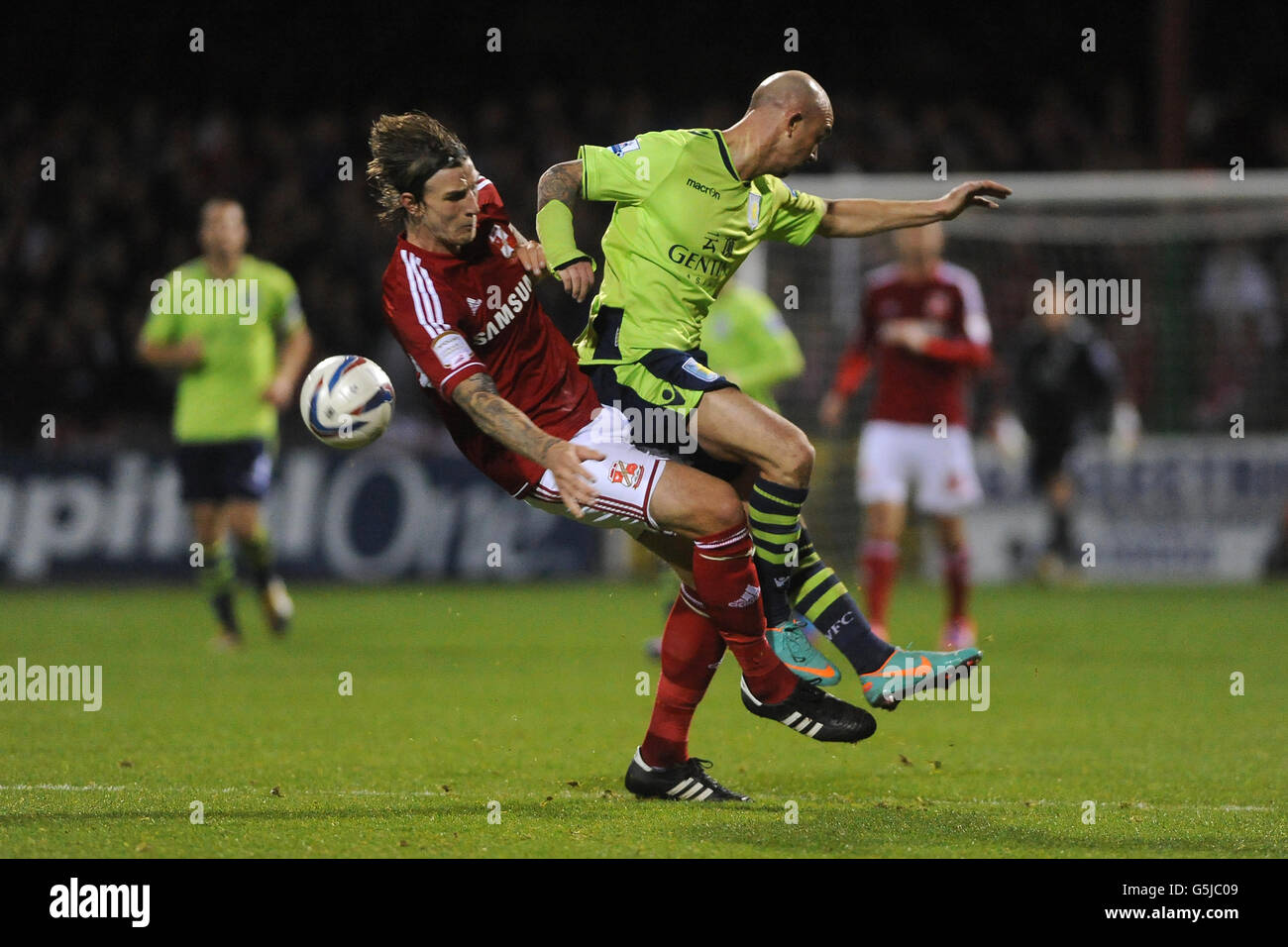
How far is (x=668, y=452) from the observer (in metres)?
5.40

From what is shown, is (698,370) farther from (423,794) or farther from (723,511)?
(423,794)

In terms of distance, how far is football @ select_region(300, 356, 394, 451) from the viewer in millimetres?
5316

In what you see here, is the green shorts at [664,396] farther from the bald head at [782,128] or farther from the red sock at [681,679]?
the bald head at [782,128]

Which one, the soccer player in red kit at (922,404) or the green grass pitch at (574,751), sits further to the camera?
the soccer player in red kit at (922,404)

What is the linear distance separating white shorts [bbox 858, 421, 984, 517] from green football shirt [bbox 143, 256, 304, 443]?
3659mm

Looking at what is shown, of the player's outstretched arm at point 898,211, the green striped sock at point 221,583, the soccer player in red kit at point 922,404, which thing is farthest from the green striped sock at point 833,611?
the green striped sock at point 221,583

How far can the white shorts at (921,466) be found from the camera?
9867 millimetres

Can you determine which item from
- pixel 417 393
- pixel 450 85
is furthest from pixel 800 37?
pixel 417 393

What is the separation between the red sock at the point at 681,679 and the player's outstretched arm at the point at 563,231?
1.16m

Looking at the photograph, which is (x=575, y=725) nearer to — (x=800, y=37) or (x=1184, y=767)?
(x=1184, y=767)

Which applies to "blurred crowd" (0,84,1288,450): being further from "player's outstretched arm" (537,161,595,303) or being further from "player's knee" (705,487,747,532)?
"player's knee" (705,487,747,532)

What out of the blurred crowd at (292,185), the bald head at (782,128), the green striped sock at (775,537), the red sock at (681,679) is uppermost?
the blurred crowd at (292,185)

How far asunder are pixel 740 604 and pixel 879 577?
4563mm
